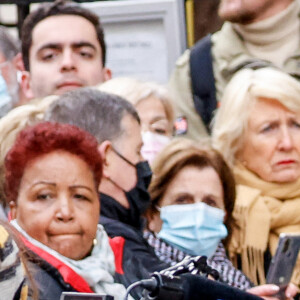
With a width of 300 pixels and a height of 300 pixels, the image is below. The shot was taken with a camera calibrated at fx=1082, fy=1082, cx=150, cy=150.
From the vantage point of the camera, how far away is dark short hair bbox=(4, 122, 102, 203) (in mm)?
4035

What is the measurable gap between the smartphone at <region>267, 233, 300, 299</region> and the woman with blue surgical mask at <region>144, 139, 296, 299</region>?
347 millimetres

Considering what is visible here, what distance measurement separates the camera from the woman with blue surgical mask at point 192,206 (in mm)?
5023

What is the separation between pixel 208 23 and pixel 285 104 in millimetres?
1963

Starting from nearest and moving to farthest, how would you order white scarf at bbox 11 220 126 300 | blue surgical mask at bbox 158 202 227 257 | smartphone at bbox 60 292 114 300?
smartphone at bbox 60 292 114 300 < white scarf at bbox 11 220 126 300 < blue surgical mask at bbox 158 202 227 257

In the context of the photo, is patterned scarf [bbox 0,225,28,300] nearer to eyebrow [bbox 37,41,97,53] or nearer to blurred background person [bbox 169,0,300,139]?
eyebrow [bbox 37,41,97,53]

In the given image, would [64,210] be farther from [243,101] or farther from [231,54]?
[231,54]

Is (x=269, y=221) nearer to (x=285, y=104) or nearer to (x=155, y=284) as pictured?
(x=285, y=104)

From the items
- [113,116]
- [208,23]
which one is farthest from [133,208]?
[208,23]

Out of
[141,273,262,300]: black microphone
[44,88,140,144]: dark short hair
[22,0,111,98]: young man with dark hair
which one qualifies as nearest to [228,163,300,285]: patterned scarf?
[22,0,111,98]: young man with dark hair

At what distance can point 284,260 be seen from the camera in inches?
178

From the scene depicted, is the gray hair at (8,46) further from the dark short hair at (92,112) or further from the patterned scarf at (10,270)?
the patterned scarf at (10,270)

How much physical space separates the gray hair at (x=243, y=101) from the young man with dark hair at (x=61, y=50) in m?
0.70

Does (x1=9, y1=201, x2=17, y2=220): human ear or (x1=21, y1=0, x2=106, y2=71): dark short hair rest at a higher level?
(x1=21, y1=0, x2=106, y2=71): dark short hair

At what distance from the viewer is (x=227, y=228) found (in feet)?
17.5
